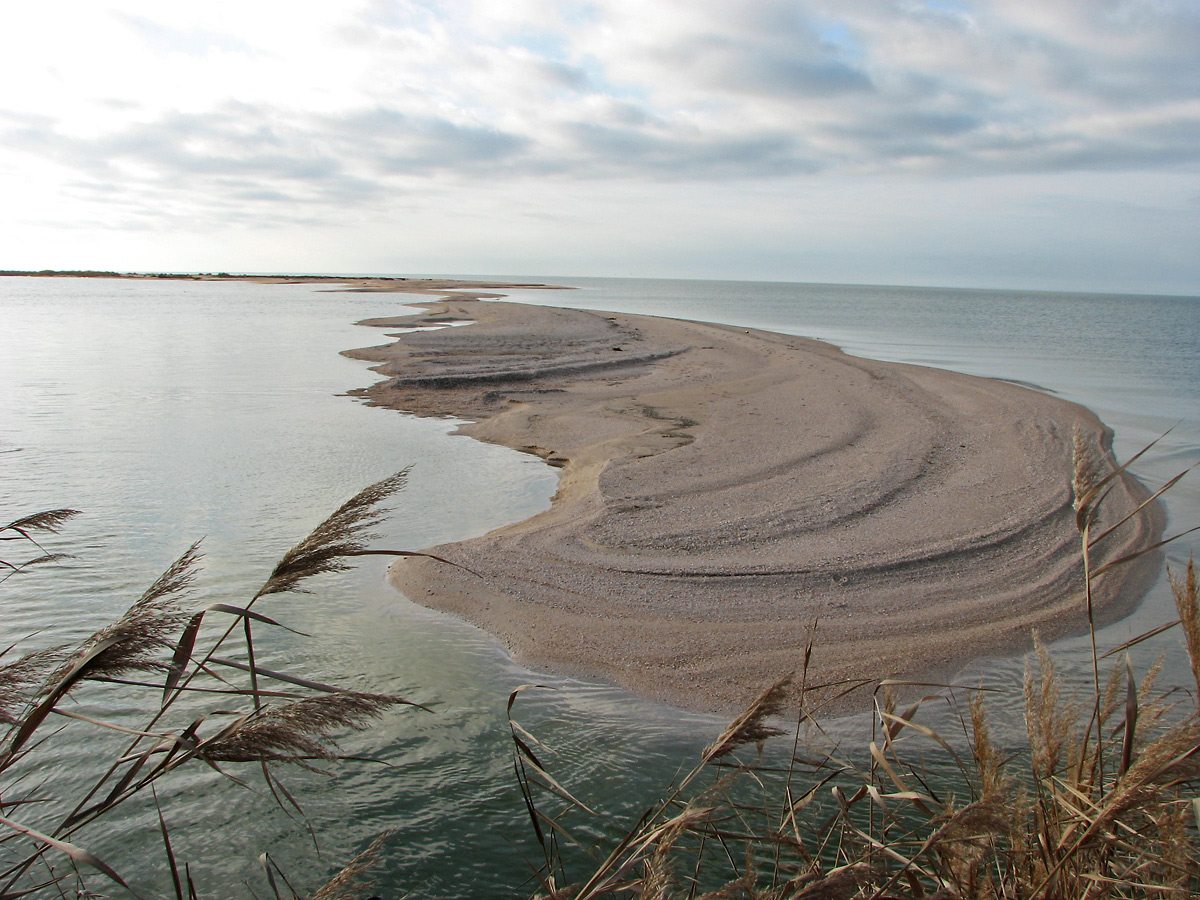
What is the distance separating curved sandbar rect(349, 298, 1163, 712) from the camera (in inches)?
233

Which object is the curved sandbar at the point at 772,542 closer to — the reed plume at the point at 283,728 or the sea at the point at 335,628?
the sea at the point at 335,628

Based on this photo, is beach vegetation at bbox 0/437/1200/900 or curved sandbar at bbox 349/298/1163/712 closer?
beach vegetation at bbox 0/437/1200/900

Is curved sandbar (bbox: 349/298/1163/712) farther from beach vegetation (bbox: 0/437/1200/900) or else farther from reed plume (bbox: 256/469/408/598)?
reed plume (bbox: 256/469/408/598)

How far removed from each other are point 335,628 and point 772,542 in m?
4.23

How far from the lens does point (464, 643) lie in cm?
601

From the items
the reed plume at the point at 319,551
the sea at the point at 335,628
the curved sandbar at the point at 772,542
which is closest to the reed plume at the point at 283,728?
the reed plume at the point at 319,551

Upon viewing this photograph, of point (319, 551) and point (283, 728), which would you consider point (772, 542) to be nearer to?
point (319, 551)

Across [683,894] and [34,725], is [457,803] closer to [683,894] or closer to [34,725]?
[683,894]

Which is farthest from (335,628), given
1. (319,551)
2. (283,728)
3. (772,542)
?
(283,728)

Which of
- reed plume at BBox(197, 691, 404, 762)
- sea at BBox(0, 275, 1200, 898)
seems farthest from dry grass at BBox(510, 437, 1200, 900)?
sea at BBox(0, 275, 1200, 898)

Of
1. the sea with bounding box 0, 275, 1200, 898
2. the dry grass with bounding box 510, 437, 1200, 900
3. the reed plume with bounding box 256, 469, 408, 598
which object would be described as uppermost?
the reed plume with bounding box 256, 469, 408, 598

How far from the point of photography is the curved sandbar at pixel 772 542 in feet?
19.4

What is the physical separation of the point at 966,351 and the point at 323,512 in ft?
92.1

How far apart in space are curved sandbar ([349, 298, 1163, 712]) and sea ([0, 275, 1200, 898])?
0.43 metres
